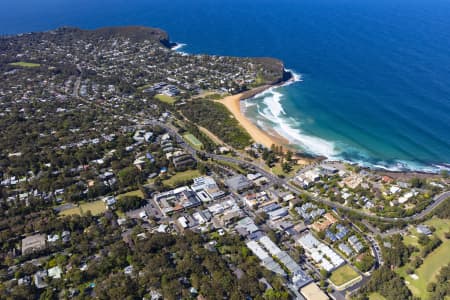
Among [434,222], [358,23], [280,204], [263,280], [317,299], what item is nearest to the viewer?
[317,299]

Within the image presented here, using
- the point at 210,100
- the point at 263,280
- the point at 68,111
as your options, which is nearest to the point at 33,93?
the point at 68,111

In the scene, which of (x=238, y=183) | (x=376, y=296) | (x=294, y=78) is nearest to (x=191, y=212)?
(x=238, y=183)

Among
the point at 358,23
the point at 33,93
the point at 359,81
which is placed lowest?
the point at 33,93

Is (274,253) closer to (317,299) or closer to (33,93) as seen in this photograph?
(317,299)

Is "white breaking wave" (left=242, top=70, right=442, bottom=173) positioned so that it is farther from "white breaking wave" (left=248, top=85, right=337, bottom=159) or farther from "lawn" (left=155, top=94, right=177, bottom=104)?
"lawn" (left=155, top=94, right=177, bottom=104)

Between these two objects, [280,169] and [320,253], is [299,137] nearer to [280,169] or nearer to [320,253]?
[280,169]

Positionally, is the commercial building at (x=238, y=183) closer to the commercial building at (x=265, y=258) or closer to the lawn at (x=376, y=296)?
the commercial building at (x=265, y=258)
